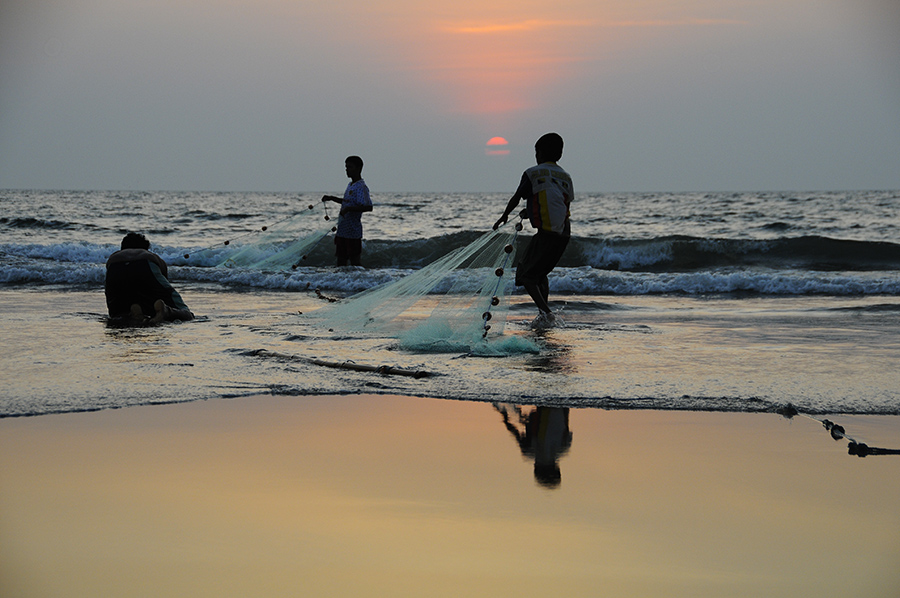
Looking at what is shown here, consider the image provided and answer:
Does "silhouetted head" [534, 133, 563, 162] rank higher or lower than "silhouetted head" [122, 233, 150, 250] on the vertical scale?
higher

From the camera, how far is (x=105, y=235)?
23.6 m

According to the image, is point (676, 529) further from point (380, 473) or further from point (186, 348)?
point (186, 348)

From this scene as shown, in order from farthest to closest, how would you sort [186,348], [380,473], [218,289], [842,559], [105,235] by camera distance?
[105,235] → [218,289] → [186,348] → [380,473] → [842,559]

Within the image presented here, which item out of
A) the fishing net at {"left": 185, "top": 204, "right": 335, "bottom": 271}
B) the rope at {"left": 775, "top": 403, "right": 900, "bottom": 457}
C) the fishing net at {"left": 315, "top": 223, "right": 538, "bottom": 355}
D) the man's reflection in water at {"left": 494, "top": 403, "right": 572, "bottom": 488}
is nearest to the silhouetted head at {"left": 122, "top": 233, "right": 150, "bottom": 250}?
the fishing net at {"left": 315, "top": 223, "right": 538, "bottom": 355}

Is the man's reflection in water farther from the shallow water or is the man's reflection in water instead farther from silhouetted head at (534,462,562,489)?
the shallow water

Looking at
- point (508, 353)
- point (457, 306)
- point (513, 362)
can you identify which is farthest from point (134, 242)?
point (513, 362)

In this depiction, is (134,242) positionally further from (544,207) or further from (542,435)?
(542,435)

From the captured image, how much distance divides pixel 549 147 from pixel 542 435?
13.0 feet

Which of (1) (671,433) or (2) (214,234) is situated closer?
(1) (671,433)

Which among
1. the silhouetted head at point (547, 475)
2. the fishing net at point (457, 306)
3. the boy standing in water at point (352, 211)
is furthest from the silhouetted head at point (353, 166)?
the silhouetted head at point (547, 475)

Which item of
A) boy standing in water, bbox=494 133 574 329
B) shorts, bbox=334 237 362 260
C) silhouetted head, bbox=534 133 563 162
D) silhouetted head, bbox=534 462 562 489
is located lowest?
silhouetted head, bbox=534 462 562 489

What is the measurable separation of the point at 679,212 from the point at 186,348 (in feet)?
101

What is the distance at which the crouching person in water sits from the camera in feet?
24.9

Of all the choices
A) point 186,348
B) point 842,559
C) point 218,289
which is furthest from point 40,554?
point 218,289
